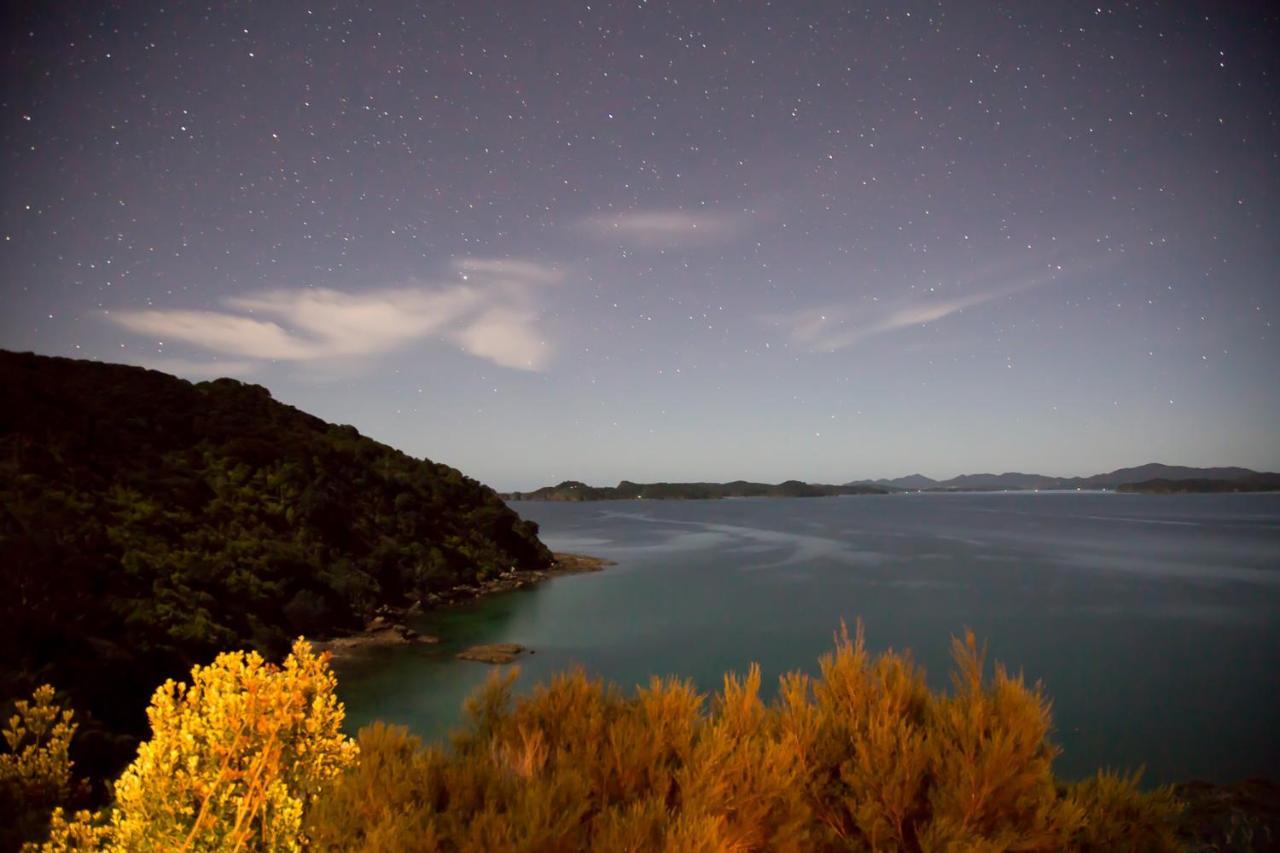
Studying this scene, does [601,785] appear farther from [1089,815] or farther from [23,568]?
[23,568]

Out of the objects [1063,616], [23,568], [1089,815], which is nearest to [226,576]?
[23,568]

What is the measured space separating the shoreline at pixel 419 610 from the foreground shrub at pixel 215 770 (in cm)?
1411

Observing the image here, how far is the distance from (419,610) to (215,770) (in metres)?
38.1

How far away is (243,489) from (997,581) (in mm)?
56153

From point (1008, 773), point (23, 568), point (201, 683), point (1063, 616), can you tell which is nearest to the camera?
point (1008, 773)

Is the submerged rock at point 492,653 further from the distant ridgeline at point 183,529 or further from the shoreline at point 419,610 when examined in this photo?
the distant ridgeline at point 183,529

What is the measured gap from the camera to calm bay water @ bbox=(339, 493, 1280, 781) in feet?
73.6

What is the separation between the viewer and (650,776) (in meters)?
4.09

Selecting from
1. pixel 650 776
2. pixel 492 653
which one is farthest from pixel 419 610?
pixel 650 776

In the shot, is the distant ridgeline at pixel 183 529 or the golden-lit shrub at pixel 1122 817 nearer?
the golden-lit shrub at pixel 1122 817

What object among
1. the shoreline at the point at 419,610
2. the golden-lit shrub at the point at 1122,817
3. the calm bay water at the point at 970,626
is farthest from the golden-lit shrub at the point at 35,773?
the golden-lit shrub at the point at 1122,817

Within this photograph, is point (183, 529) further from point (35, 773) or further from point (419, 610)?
point (35, 773)

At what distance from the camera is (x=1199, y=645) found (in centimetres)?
3278

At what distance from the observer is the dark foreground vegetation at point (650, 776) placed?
3.51 m
